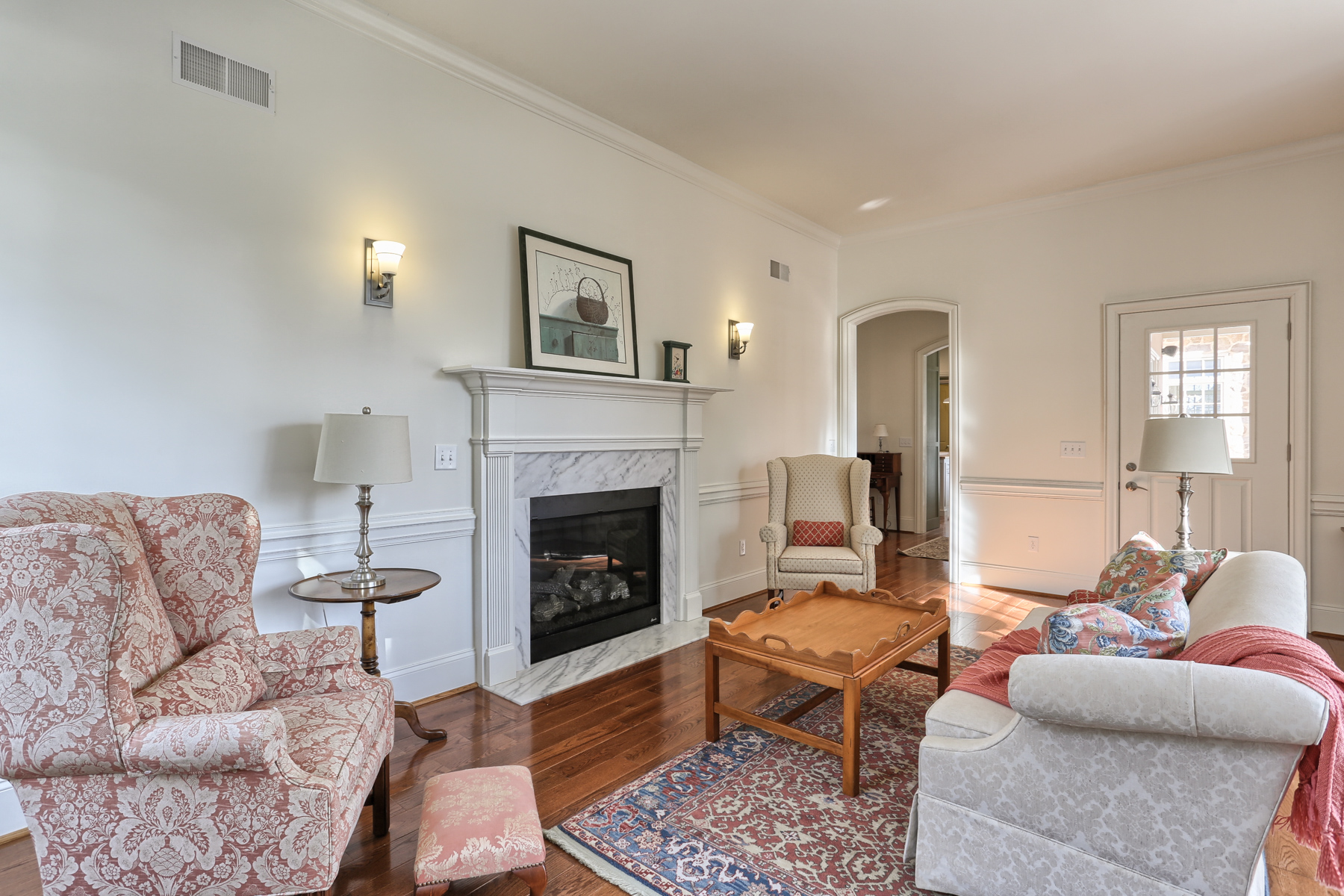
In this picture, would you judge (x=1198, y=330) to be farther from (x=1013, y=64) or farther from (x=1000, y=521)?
(x=1013, y=64)

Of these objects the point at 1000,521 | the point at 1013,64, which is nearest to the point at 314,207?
the point at 1013,64

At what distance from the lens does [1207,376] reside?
14.9 ft

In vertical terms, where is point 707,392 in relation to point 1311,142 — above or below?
below

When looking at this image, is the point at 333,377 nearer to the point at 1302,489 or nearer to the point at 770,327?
the point at 770,327

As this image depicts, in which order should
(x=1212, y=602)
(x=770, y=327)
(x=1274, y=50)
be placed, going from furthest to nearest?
(x=770, y=327) < (x=1274, y=50) < (x=1212, y=602)

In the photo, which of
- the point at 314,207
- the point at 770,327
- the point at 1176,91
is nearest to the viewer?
the point at 314,207

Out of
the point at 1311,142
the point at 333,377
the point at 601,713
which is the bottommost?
the point at 601,713

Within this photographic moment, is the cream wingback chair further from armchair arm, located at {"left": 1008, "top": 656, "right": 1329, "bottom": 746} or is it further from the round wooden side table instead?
armchair arm, located at {"left": 1008, "top": 656, "right": 1329, "bottom": 746}

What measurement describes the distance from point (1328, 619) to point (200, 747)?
18.7 feet

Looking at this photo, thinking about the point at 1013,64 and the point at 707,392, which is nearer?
the point at 1013,64

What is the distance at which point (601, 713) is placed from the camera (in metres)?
2.97

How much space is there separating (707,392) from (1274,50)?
3.21m

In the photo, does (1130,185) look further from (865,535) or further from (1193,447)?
(865,535)

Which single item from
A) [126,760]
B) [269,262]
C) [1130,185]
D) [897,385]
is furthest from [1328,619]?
[269,262]
